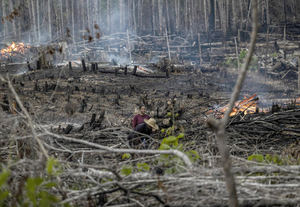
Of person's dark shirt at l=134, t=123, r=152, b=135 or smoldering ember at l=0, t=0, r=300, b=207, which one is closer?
smoldering ember at l=0, t=0, r=300, b=207

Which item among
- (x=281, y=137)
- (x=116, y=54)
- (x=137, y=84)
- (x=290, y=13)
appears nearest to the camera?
(x=281, y=137)

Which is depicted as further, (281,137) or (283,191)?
(281,137)

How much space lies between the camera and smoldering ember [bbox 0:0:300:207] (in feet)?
8.45

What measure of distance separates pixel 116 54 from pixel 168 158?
84.0 ft

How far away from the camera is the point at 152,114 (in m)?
7.71

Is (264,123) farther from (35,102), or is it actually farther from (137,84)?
(137,84)

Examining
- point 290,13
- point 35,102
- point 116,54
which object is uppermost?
point 290,13

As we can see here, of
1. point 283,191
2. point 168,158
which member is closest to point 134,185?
point 168,158

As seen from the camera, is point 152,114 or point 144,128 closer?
point 144,128

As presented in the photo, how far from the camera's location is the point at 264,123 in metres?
5.73

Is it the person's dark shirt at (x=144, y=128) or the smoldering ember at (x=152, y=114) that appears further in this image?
the person's dark shirt at (x=144, y=128)

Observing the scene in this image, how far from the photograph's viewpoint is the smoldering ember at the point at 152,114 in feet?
8.45

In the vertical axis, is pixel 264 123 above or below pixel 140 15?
below

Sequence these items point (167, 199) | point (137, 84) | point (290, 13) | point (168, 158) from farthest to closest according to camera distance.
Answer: point (290, 13) → point (137, 84) → point (168, 158) → point (167, 199)
